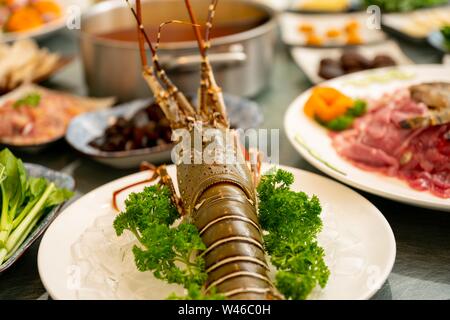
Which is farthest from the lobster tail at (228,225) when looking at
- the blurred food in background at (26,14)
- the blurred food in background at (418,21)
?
the blurred food in background at (26,14)

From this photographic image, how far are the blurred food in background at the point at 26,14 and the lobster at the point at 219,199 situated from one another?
221 centimetres

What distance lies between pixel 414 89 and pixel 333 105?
1.17ft

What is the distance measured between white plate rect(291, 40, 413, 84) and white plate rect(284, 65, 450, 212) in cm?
39

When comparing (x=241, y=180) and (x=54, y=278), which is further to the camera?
(x=241, y=180)

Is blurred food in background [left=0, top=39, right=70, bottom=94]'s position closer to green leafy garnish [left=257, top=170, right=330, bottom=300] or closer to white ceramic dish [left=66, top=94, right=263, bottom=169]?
white ceramic dish [left=66, top=94, right=263, bottom=169]

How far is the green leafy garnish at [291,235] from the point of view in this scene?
1.40 meters

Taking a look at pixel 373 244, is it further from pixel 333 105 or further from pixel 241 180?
pixel 333 105

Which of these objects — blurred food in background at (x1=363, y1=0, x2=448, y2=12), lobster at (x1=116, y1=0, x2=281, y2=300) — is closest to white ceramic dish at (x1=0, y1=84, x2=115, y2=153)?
lobster at (x1=116, y1=0, x2=281, y2=300)

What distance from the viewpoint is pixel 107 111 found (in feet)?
8.62

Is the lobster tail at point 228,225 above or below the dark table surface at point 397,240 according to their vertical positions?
above

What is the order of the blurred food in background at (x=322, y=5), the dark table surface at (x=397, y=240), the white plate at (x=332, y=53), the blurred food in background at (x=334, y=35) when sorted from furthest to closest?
the blurred food in background at (x=322, y=5) < the blurred food in background at (x=334, y=35) < the white plate at (x=332, y=53) < the dark table surface at (x=397, y=240)

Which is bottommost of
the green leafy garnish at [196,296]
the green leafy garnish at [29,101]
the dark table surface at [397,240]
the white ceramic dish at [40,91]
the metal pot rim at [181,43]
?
the dark table surface at [397,240]

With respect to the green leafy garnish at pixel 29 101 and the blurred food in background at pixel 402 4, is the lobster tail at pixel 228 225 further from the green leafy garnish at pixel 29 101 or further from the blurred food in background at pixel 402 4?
the blurred food in background at pixel 402 4
